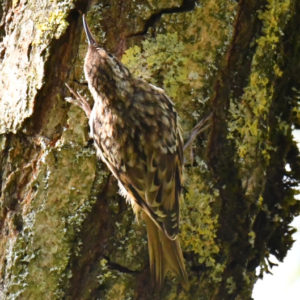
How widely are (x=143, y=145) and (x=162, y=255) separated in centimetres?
39

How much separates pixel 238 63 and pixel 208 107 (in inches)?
6.8

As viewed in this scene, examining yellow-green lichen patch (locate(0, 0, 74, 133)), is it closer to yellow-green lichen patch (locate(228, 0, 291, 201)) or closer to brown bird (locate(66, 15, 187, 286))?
brown bird (locate(66, 15, 187, 286))

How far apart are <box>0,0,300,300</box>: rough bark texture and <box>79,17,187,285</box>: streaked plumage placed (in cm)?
4

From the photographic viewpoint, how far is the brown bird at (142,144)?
2.58 meters

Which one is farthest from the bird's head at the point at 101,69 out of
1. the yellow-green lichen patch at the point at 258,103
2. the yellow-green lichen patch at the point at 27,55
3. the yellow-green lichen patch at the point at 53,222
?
the yellow-green lichen patch at the point at 258,103

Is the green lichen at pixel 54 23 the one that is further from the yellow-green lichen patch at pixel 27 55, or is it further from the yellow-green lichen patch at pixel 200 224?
the yellow-green lichen patch at pixel 200 224

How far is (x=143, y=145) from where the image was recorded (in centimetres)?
274

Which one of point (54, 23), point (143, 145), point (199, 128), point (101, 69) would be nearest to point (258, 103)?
point (199, 128)

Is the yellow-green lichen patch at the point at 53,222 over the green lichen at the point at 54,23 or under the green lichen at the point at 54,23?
under

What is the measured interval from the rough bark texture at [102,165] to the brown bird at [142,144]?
1.6 inches

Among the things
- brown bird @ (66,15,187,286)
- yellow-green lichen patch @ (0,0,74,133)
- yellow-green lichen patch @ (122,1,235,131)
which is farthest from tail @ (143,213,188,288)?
yellow-green lichen patch @ (0,0,74,133)

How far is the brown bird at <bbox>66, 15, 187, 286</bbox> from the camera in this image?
258 centimetres

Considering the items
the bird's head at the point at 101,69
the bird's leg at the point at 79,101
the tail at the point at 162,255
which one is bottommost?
the tail at the point at 162,255

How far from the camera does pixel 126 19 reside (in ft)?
8.34
